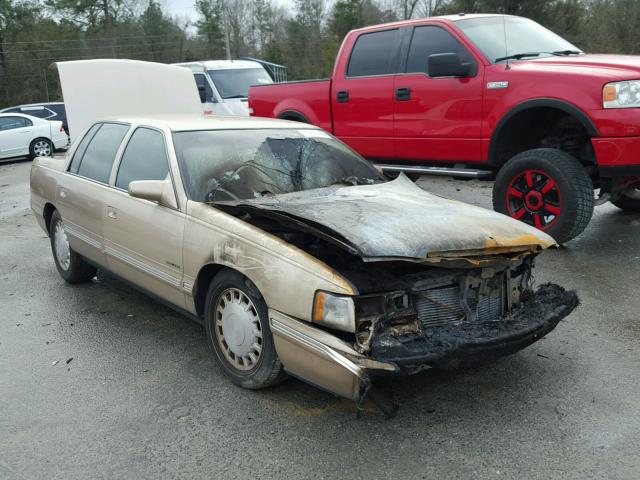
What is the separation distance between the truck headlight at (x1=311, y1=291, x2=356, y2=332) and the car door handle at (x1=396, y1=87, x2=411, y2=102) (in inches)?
173

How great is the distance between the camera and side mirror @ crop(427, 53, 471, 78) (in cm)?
630

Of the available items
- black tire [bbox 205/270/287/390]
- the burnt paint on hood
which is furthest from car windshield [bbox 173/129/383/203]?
black tire [bbox 205/270/287/390]

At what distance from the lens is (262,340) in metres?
3.42

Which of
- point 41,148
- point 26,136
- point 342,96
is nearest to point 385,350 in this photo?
point 342,96

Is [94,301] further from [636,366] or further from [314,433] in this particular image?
[636,366]

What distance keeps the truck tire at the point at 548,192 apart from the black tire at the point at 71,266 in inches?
156

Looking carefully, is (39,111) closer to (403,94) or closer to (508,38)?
(403,94)

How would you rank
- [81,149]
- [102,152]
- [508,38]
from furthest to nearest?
[508,38]
[81,149]
[102,152]

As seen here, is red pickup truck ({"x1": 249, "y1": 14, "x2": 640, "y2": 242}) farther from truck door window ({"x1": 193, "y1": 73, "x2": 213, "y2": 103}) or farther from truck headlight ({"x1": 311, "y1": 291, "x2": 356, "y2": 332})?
truck door window ({"x1": 193, "y1": 73, "x2": 213, "y2": 103})

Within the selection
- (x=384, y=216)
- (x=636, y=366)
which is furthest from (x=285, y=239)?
(x=636, y=366)

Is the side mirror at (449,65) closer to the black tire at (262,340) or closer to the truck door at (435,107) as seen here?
the truck door at (435,107)

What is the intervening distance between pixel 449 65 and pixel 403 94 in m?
0.76

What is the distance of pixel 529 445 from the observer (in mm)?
2984

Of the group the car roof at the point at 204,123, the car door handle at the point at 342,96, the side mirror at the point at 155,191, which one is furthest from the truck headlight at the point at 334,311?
the car door handle at the point at 342,96
